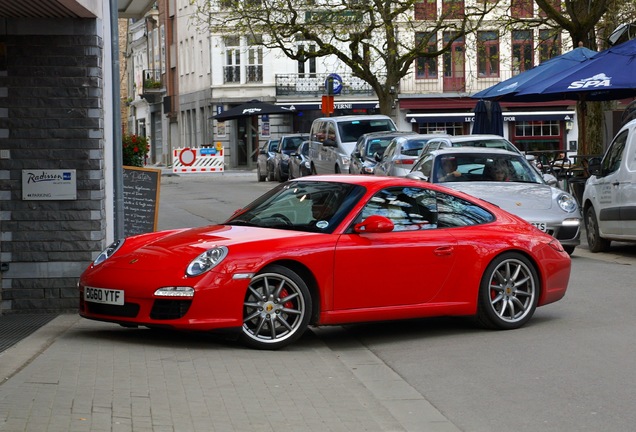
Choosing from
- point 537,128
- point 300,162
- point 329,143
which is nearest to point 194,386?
point 329,143

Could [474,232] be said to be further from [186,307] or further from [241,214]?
[186,307]

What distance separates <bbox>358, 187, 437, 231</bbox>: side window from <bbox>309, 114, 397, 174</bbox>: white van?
2213cm

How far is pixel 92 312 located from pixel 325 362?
190cm

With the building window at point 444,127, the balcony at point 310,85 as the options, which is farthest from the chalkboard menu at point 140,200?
the balcony at point 310,85

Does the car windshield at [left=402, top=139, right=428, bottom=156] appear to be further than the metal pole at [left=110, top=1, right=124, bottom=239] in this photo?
Yes

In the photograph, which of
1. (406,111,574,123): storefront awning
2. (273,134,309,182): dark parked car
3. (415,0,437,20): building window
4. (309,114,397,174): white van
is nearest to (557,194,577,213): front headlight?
(309,114,397,174): white van

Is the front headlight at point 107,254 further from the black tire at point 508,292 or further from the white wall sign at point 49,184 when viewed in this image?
the black tire at point 508,292

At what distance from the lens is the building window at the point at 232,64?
6456 cm

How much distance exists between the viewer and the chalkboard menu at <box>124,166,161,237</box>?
14320 millimetres

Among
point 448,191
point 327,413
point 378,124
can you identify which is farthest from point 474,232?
point 378,124

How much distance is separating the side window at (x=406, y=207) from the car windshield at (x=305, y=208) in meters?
0.17

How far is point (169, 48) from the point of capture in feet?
245

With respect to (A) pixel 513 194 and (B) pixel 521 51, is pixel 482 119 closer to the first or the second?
(A) pixel 513 194

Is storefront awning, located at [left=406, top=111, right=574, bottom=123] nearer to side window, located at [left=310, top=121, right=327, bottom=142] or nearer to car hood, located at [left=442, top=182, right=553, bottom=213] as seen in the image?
side window, located at [left=310, top=121, right=327, bottom=142]
